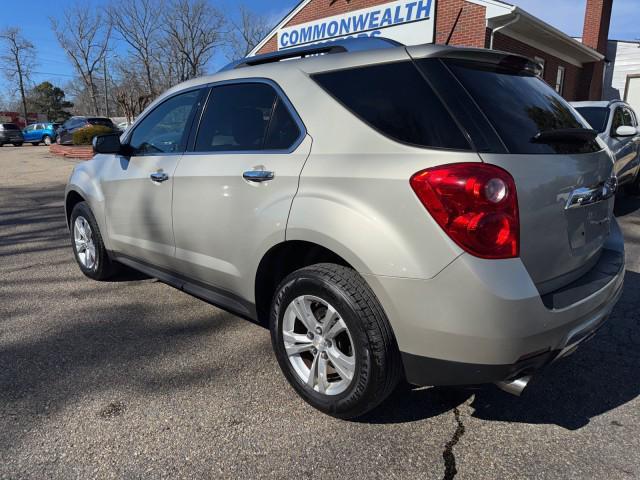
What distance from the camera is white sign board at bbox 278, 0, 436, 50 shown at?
14000 mm

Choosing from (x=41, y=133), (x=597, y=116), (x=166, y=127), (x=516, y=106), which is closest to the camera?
(x=516, y=106)

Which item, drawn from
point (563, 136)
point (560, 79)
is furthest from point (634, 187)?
point (560, 79)

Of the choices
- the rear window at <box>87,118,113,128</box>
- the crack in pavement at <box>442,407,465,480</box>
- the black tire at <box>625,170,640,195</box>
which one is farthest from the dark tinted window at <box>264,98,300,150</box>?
the rear window at <box>87,118,113,128</box>

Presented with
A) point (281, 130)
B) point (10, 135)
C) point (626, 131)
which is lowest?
point (10, 135)

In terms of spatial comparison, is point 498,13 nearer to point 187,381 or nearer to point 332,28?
point 332,28

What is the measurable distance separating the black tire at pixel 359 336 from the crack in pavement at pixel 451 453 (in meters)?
0.37

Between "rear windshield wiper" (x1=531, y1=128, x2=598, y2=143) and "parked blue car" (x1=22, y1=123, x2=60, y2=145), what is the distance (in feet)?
125

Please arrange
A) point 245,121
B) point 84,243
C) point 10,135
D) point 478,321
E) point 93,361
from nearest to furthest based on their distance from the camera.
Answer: point 478,321 → point 245,121 → point 93,361 → point 84,243 → point 10,135

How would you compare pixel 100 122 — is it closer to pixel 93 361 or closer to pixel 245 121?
pixel 93 361

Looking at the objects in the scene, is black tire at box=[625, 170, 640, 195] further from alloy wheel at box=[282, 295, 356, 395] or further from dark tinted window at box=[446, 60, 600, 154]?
alloy wheel at box=[282, 295, 356, 395]

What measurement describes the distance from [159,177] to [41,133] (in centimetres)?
3722

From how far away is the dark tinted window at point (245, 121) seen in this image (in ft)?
8.84

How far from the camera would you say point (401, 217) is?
6.63ft

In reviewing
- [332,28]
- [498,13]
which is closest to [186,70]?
[332,28]
